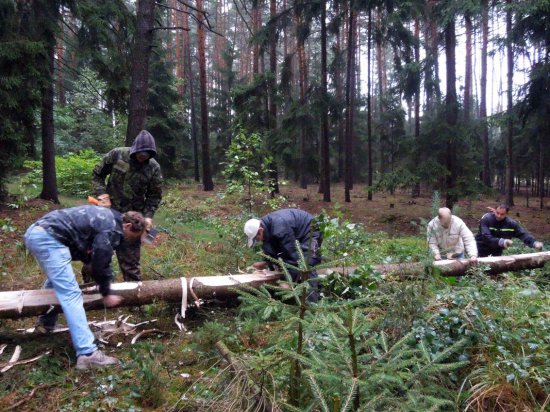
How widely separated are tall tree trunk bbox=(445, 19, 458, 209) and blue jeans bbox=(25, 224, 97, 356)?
46.5ft

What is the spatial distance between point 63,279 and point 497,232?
7392mm

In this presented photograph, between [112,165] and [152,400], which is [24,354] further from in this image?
[112,165]

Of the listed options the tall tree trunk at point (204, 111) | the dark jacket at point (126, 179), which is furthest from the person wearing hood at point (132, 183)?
the tall tree trunk at point (204, 111)

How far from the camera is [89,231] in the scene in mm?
4094

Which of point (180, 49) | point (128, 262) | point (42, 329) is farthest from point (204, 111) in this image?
point (42, 329)

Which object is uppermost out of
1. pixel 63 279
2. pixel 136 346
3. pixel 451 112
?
pixel 451 112

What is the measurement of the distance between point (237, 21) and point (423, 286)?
116 feet

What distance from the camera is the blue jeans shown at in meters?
3.92

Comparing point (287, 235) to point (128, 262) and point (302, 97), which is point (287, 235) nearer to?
point (128, 262)

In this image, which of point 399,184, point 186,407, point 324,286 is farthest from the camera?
point 399,184

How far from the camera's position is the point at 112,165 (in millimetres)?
5828

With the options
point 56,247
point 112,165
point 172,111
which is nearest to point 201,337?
point 56,247

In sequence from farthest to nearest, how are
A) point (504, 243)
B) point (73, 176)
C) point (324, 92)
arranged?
1. point (324, 92)
2. point (73, 176)
3. point (504, 243)

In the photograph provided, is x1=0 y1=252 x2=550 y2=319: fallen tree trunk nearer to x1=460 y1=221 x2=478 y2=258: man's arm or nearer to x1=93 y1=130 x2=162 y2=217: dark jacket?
x1=460 y1=221 x2=478 y2=258: man's arm
